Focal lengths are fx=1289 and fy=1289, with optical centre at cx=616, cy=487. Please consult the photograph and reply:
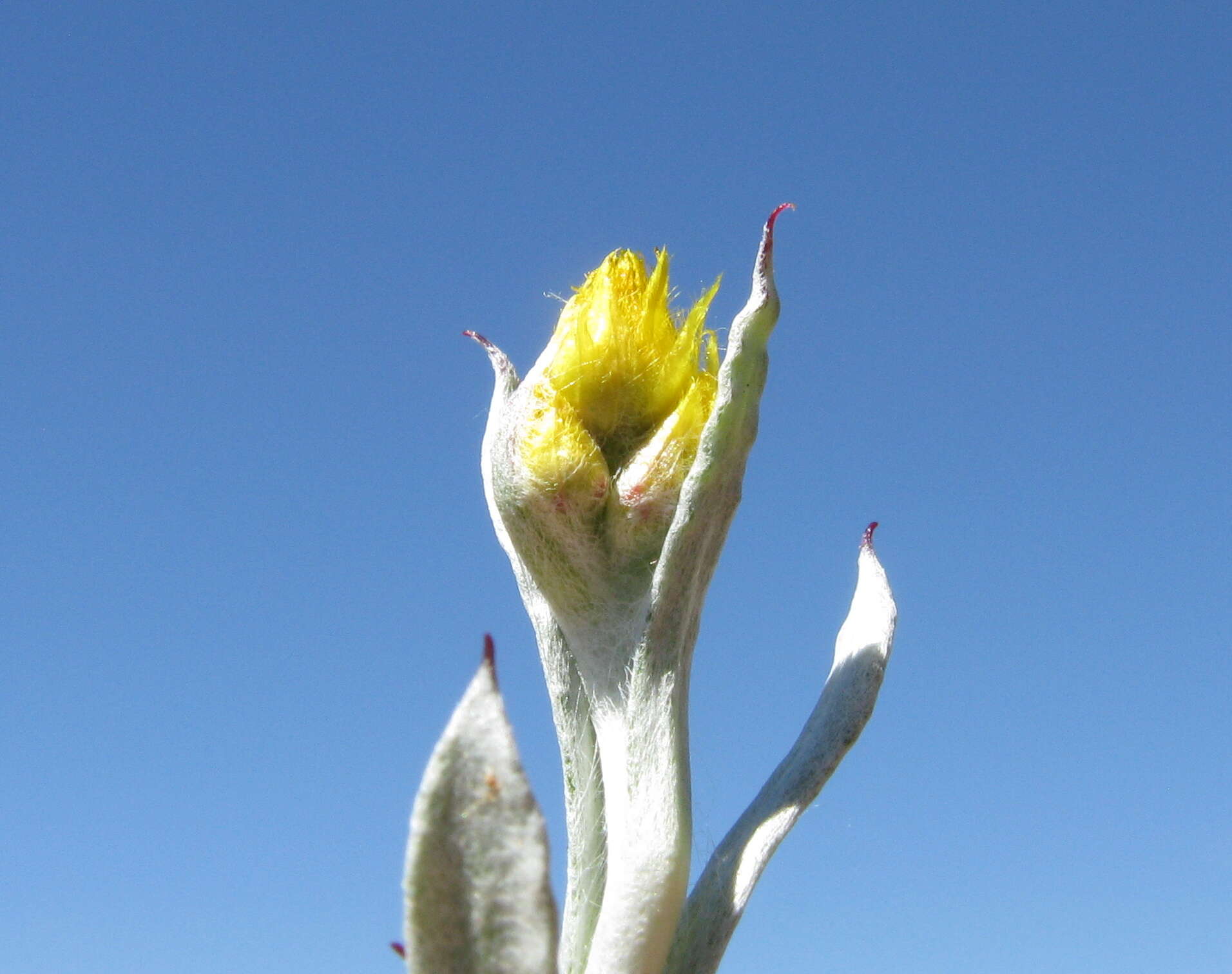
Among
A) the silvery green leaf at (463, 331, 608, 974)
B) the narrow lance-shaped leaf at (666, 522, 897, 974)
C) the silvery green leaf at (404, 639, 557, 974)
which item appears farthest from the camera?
the silvery green leaf at (463, 331, 608, 974)

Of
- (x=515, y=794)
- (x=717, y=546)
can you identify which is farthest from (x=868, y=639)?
(x=515, y=794)

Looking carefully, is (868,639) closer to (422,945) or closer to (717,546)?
(717,546)

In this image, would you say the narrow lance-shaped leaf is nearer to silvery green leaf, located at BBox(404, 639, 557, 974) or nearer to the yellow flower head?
the yellow flower head

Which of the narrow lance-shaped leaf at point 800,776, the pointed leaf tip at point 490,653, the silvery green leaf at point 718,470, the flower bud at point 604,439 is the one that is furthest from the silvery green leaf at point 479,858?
the flower bud at point 604,439

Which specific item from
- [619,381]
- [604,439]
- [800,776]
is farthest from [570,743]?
[619,381]

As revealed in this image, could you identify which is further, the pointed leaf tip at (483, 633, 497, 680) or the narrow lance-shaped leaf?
the narrow lance-shaped leaf

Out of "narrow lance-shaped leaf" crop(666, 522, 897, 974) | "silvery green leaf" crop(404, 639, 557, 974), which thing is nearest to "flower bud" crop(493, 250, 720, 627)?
"narrow lance-shaped leaf" crop(666, 522, 897, 974)
